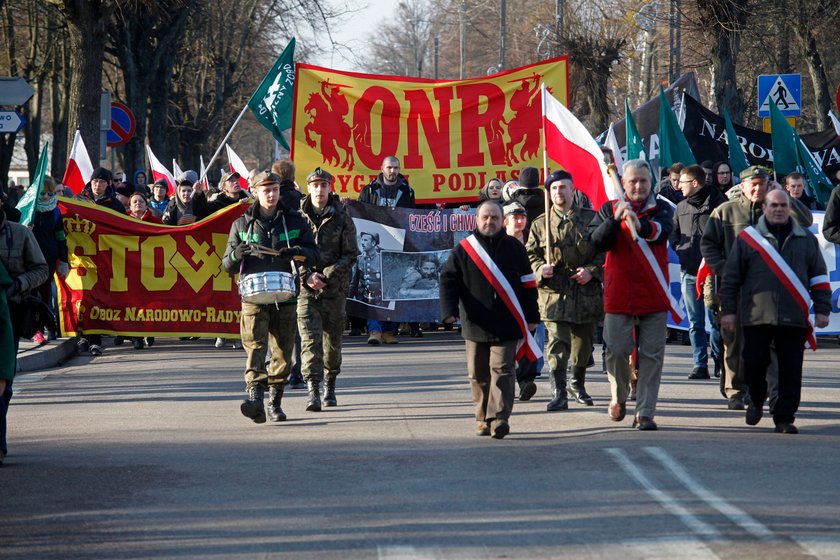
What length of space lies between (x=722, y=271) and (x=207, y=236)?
8.11 meters

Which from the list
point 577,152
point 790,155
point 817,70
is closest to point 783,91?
point 790,155

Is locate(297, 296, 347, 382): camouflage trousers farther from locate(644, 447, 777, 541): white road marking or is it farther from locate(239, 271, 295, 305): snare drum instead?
locate(644, 447, 777, 541): white road marking

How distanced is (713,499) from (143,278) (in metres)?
11.1

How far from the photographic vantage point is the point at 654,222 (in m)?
10.3

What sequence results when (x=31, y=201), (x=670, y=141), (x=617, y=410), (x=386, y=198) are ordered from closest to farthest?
1. (x=617, y=410)
2. (x=31, y=201)
3. (x=386, y=198)
4. (x=670, y=141)

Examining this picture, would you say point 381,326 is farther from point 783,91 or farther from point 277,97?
point 783,91

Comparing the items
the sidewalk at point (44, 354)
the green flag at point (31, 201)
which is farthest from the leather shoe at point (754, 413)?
the sidewalk at point (44, 354)

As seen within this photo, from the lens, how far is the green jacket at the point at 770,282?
33.1ft

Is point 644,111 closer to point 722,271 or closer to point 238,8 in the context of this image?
point 722,271

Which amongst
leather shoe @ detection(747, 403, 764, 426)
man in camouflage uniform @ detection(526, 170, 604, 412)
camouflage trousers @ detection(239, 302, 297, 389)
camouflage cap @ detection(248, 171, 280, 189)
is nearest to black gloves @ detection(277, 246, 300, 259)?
camouflage trousers @ detection(239, 302, 297, 389)

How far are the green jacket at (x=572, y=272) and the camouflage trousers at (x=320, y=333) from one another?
1.70 metres

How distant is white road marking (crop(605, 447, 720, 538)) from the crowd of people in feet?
4.02

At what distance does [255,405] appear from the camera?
10750 mm

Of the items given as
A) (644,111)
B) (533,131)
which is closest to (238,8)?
(644,111)
